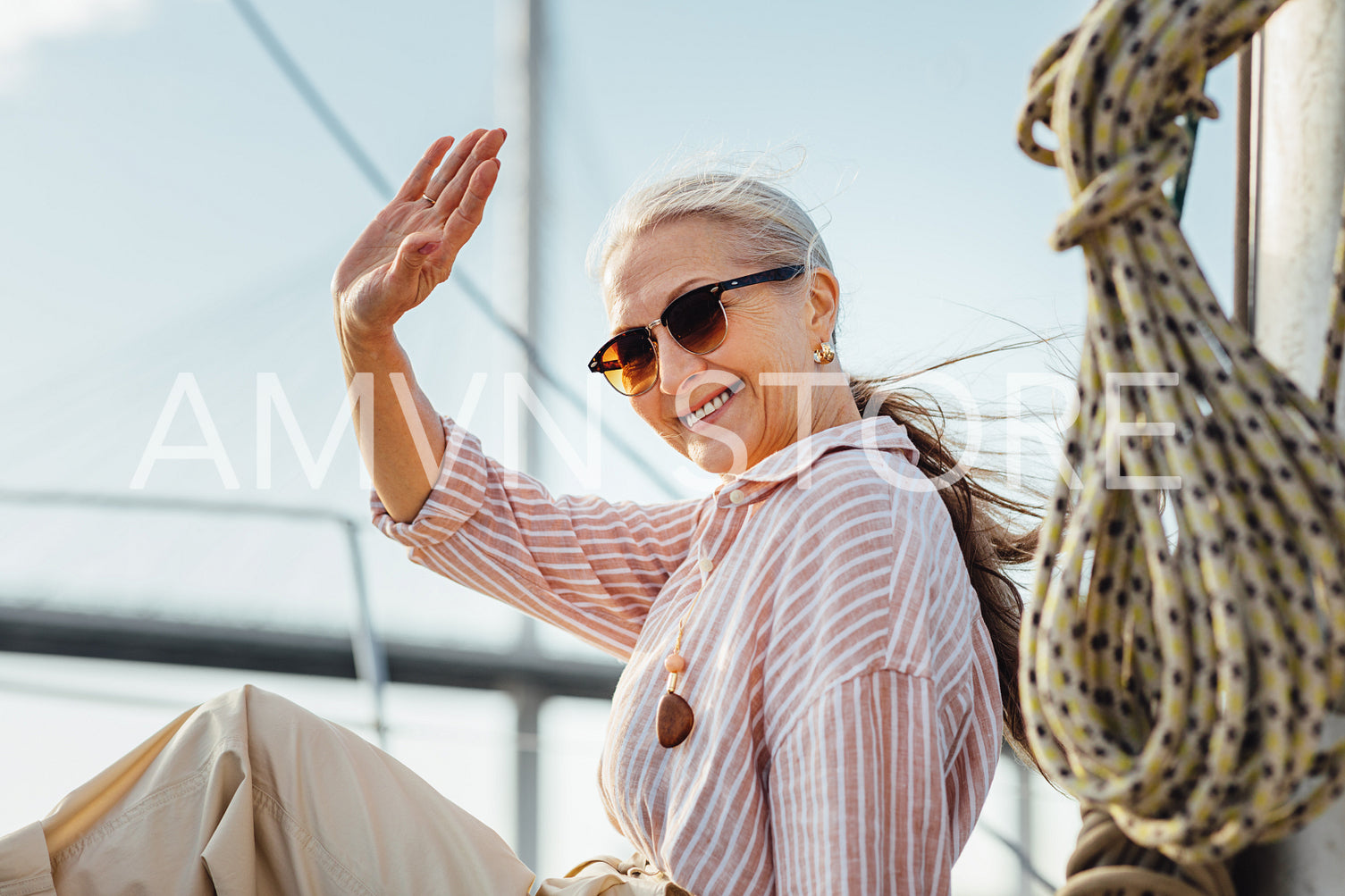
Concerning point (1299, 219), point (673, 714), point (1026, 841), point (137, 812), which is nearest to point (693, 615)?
point (673, 714)

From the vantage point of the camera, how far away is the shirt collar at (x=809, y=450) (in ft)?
2.91

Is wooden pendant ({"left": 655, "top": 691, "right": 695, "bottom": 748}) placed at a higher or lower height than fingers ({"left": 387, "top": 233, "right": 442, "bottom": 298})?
lower

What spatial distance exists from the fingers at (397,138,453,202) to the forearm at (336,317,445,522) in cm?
17

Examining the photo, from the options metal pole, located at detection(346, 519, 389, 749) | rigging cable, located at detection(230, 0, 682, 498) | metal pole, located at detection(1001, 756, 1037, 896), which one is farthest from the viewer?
rigging cable, located at detection(230, 0, 682, 498)

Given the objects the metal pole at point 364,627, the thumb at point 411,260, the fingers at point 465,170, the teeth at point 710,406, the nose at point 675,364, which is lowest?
the metal pole at point 364,627

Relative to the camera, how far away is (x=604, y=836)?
2.45 metres

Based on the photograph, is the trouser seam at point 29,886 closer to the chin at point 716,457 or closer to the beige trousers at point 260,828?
the beige trousers at point 260,828

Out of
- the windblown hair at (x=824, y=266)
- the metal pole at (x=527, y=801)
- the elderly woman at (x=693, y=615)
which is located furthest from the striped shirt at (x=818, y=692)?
the metal pole at (x=527, y=801)

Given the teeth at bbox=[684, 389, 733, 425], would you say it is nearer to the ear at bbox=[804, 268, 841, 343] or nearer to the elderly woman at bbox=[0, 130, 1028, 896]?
the elderly woman at bbox=[0, 130, 1028, 896]

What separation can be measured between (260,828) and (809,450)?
0.52 meters

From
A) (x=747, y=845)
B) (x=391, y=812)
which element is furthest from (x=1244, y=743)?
(x=391, y=812)

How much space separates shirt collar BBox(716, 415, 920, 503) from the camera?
0.89 m

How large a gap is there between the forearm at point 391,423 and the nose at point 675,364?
263 mm

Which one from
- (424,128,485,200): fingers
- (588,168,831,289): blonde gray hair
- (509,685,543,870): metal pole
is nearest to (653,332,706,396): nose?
(588,168,831,289): blonde gray hair
